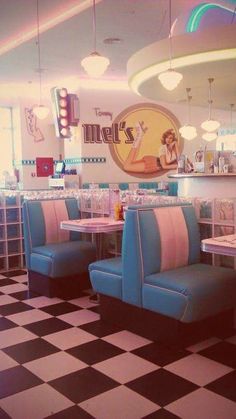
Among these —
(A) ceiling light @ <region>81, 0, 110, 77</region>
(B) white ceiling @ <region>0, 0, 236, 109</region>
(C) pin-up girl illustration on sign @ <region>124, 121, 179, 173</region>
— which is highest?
(B) white ceiling @ <region>0, 0, 236, 109</region>

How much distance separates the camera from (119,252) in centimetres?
502

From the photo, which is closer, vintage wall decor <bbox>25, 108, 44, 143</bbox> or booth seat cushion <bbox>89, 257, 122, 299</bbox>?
booth seat cushion <bbox>89, 257, 122, 299</bbox>

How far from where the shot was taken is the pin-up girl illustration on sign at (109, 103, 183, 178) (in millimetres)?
10898

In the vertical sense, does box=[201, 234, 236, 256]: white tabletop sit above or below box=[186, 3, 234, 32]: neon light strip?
below

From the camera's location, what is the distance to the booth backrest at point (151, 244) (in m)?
3.48

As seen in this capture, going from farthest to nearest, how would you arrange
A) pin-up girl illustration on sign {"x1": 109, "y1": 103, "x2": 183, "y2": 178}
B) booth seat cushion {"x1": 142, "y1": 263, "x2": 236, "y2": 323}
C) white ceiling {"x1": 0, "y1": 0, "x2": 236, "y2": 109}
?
1. pin-up girl illustration on sign {"x1": 109, "y1": 103, "x2": 183, "y2": 178}
2. white ceiling {"x1": 0, "y1": 0, "x2": 236, "y2": 109}
3. booth seat cushion {"x1": 142, "y1": 263, "x2": 236, "y2": 323}

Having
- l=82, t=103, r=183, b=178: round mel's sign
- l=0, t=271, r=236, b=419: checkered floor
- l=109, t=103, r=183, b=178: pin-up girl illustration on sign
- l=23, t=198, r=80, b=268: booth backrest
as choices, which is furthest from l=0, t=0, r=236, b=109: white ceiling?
l=0, t=271, r=236, b=419: checkered floor

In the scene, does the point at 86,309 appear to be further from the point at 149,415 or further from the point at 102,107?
the point at 102,107

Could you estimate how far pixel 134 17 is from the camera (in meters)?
6.21

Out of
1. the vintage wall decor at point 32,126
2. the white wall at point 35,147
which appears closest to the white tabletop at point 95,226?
the white wall at point 35,147

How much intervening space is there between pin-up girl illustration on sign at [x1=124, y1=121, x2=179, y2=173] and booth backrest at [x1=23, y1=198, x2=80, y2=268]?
5.77m

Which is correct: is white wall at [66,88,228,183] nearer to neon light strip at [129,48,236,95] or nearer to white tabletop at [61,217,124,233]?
neon light strip at [129,48,236,95]

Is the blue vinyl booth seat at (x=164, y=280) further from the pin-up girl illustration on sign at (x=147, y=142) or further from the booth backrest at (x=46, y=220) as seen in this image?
the pin-up girl illustration on sign at (x=147, y=142)

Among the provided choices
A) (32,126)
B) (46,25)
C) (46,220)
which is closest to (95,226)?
(46,220)
